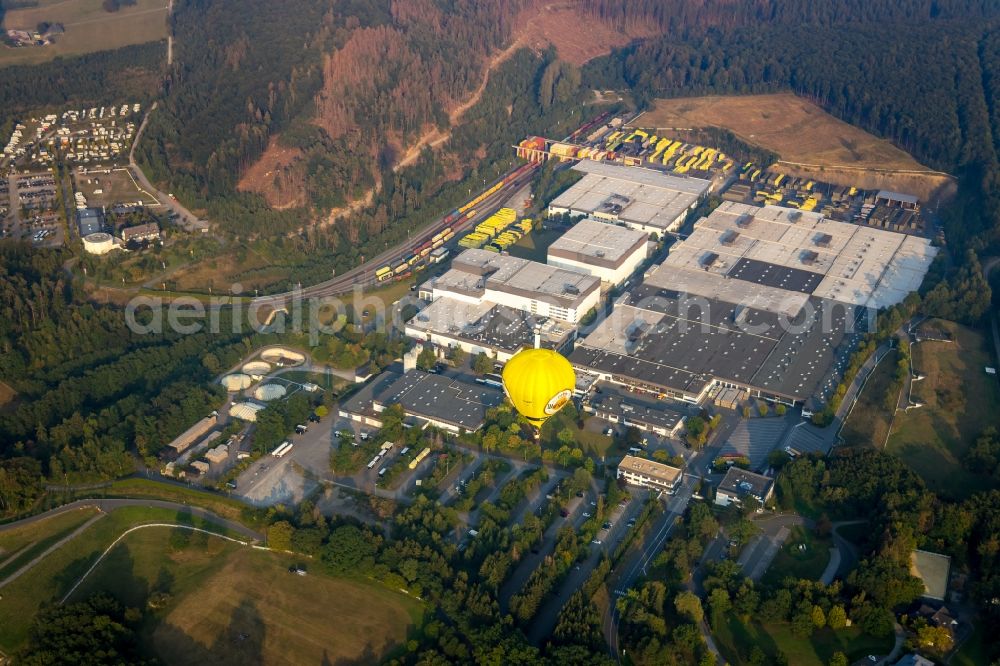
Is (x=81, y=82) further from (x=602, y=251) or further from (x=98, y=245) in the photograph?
(x=602, y=251)

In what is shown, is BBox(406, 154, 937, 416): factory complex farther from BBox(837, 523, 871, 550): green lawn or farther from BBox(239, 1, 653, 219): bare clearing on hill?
BBox(239, 1, 653, 219): bare clearing on hill

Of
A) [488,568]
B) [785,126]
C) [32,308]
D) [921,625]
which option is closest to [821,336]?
[921,625]

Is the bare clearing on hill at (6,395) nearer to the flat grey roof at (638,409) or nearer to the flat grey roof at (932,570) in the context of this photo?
the flat grey roof at (638,409)

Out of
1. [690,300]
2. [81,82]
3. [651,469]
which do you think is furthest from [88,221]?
[651,469]

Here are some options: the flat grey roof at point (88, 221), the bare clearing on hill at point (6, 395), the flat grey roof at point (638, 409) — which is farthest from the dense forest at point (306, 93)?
the flat grey roof at point (638, 409)

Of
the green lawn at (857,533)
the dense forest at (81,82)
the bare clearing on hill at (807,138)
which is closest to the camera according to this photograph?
the green lawn at (857,533)

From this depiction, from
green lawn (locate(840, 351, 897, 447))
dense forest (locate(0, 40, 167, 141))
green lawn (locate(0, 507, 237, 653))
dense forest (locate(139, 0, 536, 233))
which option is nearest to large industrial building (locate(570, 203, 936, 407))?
green lawn (locate(840, 351, 897, 447))
